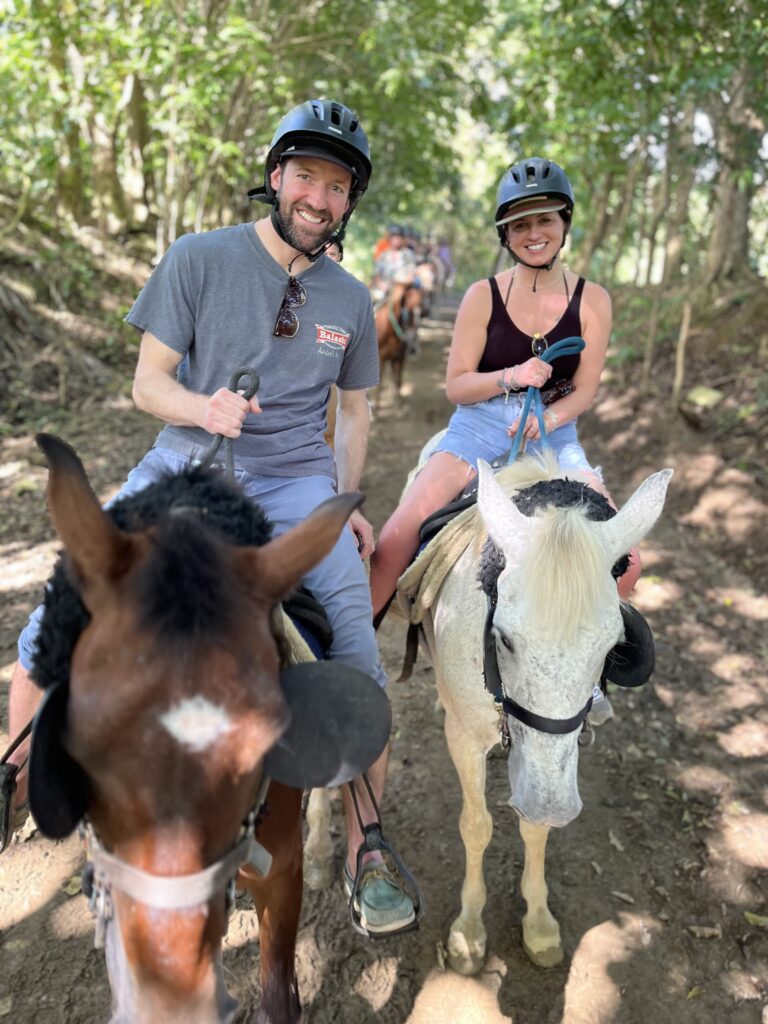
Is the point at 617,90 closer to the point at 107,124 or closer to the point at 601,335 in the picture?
the point at 601,335

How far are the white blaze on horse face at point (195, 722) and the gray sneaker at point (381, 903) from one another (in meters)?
1.69

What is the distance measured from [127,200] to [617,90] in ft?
31.0

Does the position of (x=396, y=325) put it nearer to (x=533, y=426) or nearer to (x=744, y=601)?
(x=744, y=601)

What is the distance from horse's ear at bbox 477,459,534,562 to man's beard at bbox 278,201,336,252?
1.18 m

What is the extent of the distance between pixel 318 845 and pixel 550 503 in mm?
2188

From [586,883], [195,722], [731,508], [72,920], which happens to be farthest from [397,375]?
[195,722]

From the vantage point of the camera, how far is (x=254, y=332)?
2619 millimetres

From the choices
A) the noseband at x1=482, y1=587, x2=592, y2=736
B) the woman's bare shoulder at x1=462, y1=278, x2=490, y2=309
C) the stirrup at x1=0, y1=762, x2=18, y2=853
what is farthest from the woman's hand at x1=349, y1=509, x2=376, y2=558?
the stirrup at x1=0, y1=762, x2=18, y2=853

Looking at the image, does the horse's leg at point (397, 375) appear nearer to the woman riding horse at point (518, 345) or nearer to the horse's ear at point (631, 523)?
the woman riding horse at point (518, 345)

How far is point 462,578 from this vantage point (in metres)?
2.96

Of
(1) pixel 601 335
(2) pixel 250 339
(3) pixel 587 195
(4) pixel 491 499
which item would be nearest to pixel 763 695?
(1) pixel 601 335

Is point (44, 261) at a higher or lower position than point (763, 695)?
higher

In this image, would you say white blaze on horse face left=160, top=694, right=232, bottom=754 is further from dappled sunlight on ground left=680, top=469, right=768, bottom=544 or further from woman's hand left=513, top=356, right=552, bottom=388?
dappled sunlight on ground left=680, top=469, right=768, bottom=544

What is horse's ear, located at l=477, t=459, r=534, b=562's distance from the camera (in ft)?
7.41
